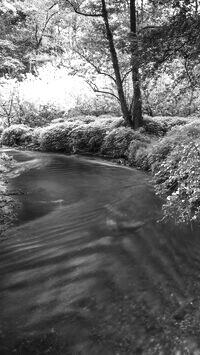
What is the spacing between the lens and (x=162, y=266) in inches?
162

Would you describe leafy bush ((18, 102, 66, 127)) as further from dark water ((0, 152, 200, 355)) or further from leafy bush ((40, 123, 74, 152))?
dark water ((0, 152, 200, 355))

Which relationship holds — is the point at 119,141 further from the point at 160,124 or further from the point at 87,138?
the point at 87,138

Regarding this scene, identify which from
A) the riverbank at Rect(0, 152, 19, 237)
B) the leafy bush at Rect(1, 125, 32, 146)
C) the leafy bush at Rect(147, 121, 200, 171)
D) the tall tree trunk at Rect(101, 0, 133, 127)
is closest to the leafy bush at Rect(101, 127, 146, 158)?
the tall tree trunk at Rect(101, 0, 133, 127)

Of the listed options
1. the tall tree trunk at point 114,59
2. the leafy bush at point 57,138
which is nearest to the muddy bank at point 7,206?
the leafy bush at point 57,138

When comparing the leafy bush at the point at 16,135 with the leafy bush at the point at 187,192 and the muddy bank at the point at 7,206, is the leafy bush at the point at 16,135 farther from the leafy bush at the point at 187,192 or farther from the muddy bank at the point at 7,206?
the leafy bush at the point at 187,192

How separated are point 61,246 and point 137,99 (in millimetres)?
6207

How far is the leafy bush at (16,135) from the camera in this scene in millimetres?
14048

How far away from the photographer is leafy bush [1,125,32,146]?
1405 cm

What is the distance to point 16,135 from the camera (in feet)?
47.3

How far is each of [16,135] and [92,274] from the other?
11230 millimetres

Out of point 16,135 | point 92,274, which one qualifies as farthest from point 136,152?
point 16,135

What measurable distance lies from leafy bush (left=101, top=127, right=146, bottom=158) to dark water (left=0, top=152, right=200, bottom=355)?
306 cm

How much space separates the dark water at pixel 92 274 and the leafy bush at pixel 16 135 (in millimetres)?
7493

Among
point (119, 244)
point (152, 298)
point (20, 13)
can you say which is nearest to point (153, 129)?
point (119, 244)
